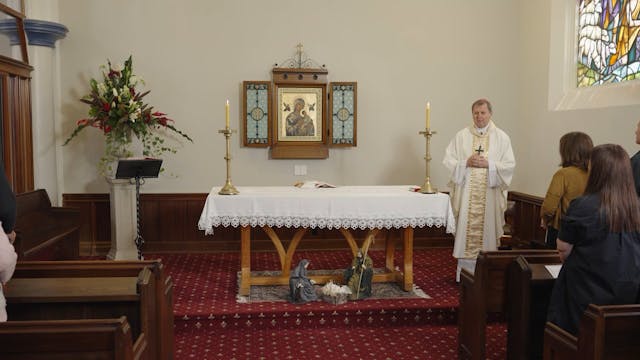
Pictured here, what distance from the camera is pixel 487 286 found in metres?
4.20

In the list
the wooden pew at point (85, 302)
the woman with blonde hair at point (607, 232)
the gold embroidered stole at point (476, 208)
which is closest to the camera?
the woman with blonde hair at point (607, 232)

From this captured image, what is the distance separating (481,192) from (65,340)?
486 centimetres

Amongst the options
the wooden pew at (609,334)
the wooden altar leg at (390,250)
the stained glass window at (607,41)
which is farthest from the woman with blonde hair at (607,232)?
the stained glass window at (607,41)

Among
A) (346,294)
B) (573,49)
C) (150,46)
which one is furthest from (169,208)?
(573,49)

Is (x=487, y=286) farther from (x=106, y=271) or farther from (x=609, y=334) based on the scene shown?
(x=106, y=271)

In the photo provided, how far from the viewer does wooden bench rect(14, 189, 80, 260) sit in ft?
20.0

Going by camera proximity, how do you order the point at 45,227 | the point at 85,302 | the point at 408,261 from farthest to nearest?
the point at 45,227
the point at 408,261
the point at 85,302

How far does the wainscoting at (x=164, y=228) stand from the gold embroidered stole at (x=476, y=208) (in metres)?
2.23

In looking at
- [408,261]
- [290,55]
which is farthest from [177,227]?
[408,261]

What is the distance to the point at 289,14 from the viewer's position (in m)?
8.18

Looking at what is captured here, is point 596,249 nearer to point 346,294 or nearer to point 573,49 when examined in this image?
point 346,294

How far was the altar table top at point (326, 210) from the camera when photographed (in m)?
5.88

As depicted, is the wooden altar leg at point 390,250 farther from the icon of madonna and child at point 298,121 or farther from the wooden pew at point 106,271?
the wooden pew at point 106,271

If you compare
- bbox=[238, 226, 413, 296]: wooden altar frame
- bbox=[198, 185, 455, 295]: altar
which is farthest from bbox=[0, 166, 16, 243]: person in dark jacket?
bbox=[238, 226, 413, 296]: wooden altar frame
